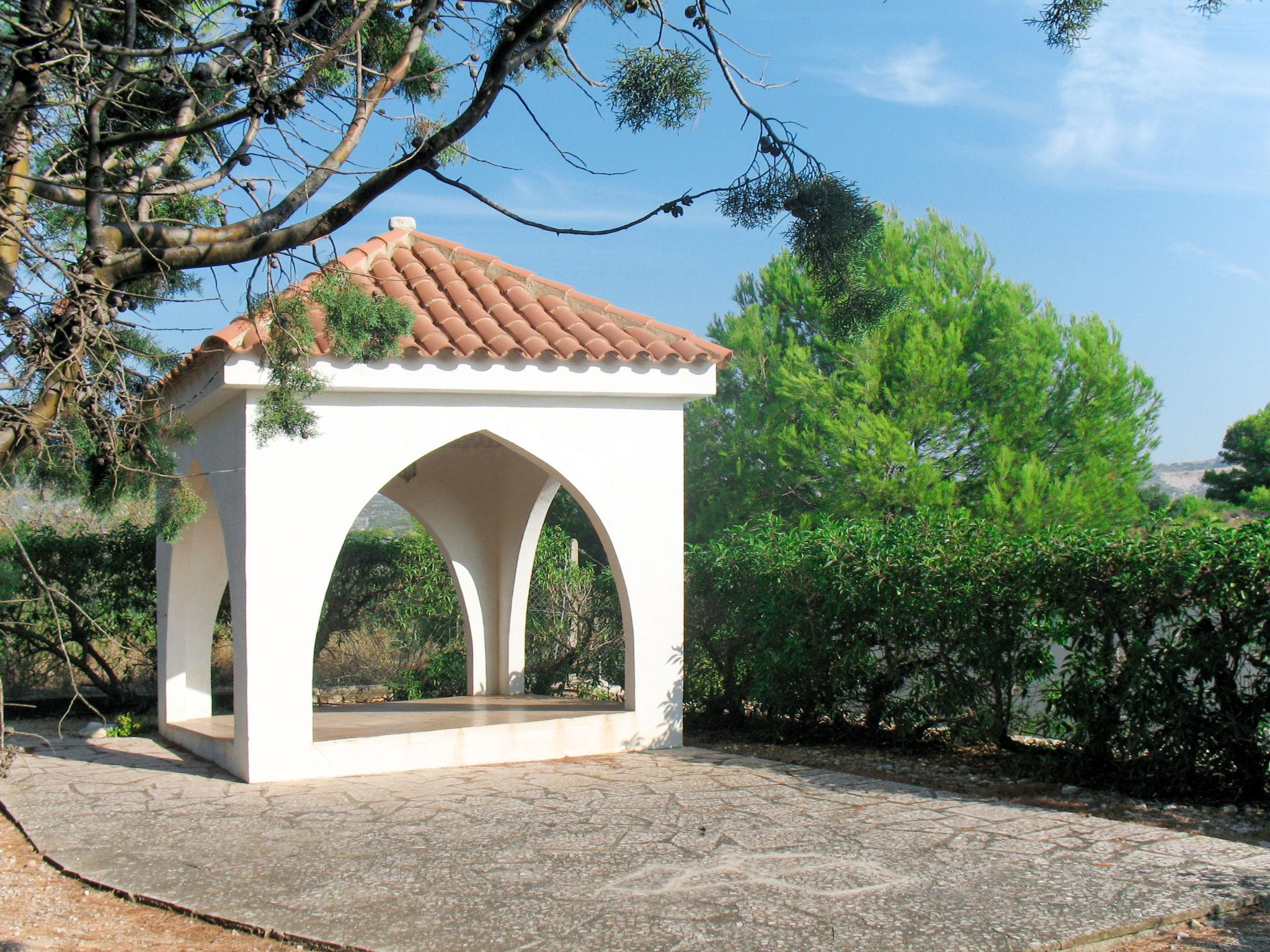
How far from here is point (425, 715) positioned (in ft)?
30.4

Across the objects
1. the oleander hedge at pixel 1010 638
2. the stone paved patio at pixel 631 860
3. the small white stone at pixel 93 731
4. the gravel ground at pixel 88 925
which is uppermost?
the oleander hedge at pixel 1010 638

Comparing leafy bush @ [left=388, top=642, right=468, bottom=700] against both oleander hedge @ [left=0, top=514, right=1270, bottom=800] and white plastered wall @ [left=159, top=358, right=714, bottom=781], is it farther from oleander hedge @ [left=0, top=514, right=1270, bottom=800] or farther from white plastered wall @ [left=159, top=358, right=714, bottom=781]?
white plastered wall @ [left=159, top=358, right=714, bottom=781]

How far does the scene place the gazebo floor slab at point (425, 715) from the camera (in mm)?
8234

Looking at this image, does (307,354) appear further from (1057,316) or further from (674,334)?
(1057,316)

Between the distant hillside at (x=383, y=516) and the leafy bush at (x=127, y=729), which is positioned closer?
the leafy bush at (x=127, y=729)

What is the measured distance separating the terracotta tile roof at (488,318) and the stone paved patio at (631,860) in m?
2.85

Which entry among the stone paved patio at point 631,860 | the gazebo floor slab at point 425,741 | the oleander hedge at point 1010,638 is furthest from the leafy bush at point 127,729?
the oleander hedge at point 1010,638

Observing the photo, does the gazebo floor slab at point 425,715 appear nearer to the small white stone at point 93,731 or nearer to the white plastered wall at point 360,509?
the white plastered wall at point 360,509

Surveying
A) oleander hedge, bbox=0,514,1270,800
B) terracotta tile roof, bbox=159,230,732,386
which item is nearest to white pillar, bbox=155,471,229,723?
oleander hedge, bbox=0,514,1270,800

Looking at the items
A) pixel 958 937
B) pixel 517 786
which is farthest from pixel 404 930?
pixel 517 786

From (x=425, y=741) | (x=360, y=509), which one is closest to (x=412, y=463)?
(x=360, y=509)

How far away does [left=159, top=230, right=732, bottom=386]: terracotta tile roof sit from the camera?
7629 mm

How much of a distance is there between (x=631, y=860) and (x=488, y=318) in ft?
14.2

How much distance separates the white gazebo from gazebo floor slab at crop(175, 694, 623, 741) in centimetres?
5
